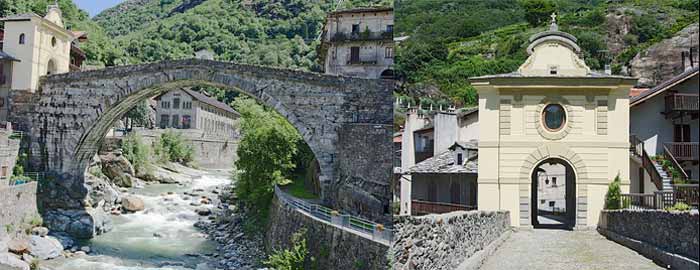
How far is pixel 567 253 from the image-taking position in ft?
13.1

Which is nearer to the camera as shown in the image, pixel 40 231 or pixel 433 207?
pixel 433 207

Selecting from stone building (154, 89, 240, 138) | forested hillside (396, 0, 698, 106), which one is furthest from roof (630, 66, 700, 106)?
stone building (154, 89, 240, 138)

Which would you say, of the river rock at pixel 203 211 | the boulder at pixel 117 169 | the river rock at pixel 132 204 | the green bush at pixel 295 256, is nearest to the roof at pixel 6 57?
the river rock at pixel 132 204

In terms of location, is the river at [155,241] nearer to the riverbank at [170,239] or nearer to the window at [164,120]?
the riverbank at [170,239]

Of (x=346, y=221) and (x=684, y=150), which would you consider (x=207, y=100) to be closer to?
(x=346, y=221)

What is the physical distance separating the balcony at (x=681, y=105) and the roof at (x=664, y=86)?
6 centimetres

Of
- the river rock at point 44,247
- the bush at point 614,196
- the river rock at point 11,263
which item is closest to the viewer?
the bush at point 614,196

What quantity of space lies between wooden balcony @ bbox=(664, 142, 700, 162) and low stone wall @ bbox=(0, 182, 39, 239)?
2169 centimetres

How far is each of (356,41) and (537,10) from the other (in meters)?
26.7

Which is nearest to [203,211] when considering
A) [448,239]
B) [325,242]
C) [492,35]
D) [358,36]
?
[358,36]

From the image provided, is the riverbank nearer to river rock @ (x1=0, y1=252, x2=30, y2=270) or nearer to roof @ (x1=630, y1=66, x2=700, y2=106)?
river rock @ (x1=0, y1=252, x2=30, y2=270)

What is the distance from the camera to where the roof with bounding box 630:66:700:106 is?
2748 millimetres

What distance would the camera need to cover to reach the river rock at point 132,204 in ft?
98.2

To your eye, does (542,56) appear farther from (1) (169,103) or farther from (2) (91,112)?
(1) (169,103)
